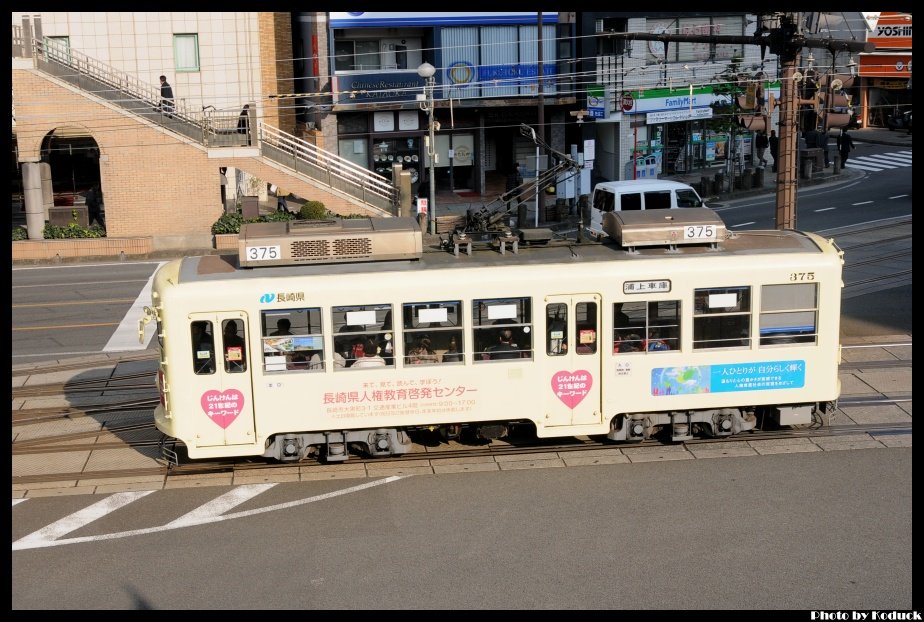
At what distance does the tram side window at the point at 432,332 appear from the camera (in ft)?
47.7

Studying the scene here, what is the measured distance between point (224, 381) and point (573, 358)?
4724mm

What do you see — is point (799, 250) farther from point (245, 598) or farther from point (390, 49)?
point (390, 49)

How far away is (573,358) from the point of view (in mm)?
14977

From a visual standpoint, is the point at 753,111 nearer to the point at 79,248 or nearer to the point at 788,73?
the point at 788,73

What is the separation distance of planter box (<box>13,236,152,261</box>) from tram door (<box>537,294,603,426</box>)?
72.4ft

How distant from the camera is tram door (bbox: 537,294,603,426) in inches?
585

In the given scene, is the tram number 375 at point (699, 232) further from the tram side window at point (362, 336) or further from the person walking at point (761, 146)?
the person walking at point (761, 146)

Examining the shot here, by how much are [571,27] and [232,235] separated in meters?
15.9

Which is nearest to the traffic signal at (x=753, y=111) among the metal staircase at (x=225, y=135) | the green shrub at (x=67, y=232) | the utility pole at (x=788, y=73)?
the utility pole at (x=788, y=73)

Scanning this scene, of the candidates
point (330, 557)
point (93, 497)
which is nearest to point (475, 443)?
point (330, 557)

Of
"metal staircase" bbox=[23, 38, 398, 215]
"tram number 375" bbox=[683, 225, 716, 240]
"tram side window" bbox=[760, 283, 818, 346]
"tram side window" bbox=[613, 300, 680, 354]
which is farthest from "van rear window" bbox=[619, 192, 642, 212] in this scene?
"tram side window" bbox=[613, 300, 680, 354]

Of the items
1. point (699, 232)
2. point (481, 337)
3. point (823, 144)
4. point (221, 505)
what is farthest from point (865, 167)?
point (221, 505)

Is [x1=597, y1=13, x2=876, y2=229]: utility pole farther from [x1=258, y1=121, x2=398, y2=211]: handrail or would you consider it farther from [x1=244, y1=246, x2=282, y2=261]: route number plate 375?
[x1=258, y1=121, x2=398, y2=211]: handrail

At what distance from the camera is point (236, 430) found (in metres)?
14.6
